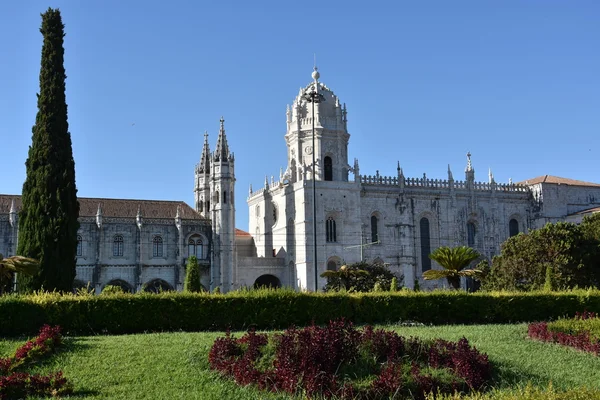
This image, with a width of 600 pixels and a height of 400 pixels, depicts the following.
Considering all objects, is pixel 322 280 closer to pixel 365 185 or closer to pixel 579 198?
pixel 365 185

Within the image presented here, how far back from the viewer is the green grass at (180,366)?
12531 mm

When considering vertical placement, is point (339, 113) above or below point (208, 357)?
above

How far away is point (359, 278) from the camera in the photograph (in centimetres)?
4588

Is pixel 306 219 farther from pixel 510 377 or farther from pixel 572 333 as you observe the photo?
pixel 510 377

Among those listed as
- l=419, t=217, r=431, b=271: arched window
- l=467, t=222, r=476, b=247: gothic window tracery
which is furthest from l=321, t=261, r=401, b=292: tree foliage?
l=467, t=222, r=476, b=247: gothic window tracery

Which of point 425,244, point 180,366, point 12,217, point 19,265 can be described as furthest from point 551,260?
point 12,217

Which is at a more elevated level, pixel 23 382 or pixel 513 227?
pixel 513 227

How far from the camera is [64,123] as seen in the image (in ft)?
92.8

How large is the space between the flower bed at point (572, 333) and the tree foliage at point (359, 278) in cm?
2201

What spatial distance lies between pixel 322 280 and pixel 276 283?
6.26 metres

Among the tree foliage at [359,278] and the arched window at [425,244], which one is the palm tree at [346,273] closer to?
the tree foliage at [359,278]

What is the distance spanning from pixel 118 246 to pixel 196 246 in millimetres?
6057

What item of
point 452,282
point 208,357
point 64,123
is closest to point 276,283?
point 452,282

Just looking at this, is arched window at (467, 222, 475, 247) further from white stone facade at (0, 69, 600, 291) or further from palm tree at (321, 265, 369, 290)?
palm tree at (321, 265, 369, 290)
